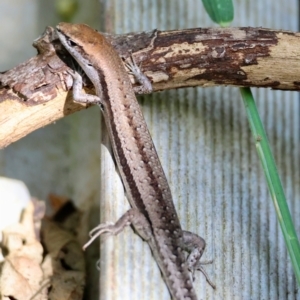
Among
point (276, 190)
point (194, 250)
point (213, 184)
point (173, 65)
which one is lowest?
point (194, 250)

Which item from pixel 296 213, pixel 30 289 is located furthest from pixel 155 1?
pixel 30 289

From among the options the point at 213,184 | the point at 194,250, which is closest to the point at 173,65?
the point at 213,184

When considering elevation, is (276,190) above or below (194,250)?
above

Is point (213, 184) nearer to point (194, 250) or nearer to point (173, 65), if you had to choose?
point (194, 250)

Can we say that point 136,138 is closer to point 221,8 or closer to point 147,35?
point 147,35

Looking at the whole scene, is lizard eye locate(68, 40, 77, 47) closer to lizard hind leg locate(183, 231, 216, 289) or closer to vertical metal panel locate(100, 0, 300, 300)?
vertical metal panel locate(100, 0, 300, 300)

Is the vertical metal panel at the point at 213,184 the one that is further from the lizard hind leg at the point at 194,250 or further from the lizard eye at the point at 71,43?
the lizard eye at the point at 71,43
